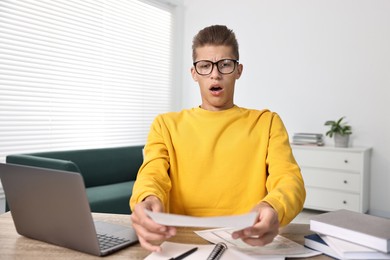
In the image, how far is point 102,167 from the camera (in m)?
3.66

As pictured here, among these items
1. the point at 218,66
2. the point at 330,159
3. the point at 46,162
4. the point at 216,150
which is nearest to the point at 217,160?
the point at 216,150

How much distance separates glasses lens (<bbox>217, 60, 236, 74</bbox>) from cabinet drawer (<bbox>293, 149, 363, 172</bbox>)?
3.07 m

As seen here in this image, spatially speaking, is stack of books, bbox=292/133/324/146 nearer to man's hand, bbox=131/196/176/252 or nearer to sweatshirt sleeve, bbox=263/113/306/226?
sweatshirt sleeve, bbox=263/113/306/226

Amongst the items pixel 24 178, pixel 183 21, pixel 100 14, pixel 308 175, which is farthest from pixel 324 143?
pixel 24 178

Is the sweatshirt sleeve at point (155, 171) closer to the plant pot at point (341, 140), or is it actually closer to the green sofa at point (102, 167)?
the green sofa at point (102, 167)

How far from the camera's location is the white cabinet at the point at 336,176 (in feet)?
12.8

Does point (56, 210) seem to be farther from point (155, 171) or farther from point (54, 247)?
point (155, 171)

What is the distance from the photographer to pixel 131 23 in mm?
4703

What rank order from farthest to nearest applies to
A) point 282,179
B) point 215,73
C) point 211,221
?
point 215,73 < point 282,179 < point 211,221

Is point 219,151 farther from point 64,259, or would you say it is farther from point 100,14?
point 100,14

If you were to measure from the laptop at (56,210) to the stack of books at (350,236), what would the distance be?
0.51m

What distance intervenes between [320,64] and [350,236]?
13.0 feet

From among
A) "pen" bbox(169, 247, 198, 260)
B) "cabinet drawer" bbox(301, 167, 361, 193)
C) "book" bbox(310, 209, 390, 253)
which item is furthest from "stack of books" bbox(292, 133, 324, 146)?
"pen" bbox(169, 247, 198, 260)

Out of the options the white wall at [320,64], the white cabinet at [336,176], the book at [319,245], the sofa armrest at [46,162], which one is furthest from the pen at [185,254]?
the white wall at [320,64]
